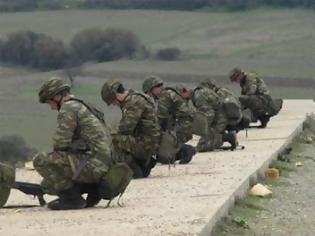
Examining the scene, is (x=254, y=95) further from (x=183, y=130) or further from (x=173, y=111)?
(x=173, y=111)

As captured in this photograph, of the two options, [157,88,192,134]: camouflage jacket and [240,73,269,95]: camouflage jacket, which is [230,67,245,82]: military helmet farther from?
[157,88,192,134]: camouflage jacket

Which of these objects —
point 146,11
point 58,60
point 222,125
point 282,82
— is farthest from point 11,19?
point 222,125

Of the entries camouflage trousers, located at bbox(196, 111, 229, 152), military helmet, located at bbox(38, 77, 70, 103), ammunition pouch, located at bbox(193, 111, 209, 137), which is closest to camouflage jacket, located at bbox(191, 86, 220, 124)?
camouflage trousers, located at bbox(196, 111, 229, 152)

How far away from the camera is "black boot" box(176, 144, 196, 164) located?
19.0 m

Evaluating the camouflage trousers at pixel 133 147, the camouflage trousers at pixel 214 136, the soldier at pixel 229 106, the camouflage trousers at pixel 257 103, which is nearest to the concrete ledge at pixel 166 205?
the camouflage trousers at pixel 133 147

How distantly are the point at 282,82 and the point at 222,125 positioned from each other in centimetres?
2707

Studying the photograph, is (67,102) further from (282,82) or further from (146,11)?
(146,11)

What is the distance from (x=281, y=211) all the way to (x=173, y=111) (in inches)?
171

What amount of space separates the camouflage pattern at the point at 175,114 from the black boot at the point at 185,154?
0.10 meters

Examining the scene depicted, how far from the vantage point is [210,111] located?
841 inches

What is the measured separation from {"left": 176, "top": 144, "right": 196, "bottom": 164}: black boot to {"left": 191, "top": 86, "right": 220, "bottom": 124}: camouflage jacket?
2142 mm

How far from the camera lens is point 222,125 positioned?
21.9 m

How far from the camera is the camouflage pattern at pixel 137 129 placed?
16.0m

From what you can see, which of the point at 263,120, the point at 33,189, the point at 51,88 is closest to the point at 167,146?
the point at 33,189
